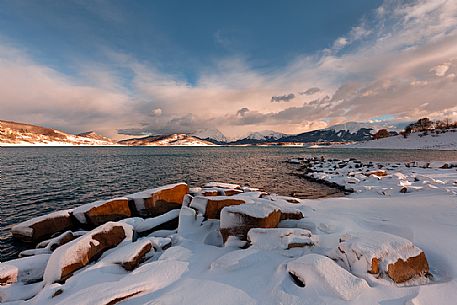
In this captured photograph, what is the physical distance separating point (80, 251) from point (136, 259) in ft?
7.25

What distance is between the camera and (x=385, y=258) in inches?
239

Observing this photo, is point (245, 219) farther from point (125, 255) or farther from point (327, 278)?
point (125, 255)

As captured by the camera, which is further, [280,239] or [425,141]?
[425,141]

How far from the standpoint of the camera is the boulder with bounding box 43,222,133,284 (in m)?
7.38

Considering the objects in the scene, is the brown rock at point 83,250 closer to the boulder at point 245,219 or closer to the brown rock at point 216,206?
the brown rock at point 216,206

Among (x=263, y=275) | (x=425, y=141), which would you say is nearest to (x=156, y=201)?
(x=263, y=275)

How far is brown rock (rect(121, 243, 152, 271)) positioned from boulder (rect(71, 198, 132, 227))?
6.97 m

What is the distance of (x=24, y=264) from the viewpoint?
27.2 feet

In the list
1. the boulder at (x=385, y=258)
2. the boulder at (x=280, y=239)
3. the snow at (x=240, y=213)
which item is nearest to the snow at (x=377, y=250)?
the boulder at (x=385, y=258)

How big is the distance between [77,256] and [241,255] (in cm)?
571

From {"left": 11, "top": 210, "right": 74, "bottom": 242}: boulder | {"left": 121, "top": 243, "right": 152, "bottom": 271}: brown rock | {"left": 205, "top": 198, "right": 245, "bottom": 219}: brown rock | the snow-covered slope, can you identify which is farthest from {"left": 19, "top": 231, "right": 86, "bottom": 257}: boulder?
the snow-covered slope

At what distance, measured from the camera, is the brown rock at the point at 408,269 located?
5.88 m

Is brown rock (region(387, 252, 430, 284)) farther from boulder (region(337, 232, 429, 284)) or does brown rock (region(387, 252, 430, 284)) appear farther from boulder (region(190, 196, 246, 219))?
boulder (region(190, 196, 246, 219))

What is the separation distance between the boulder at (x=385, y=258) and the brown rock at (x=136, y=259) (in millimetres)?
6348
